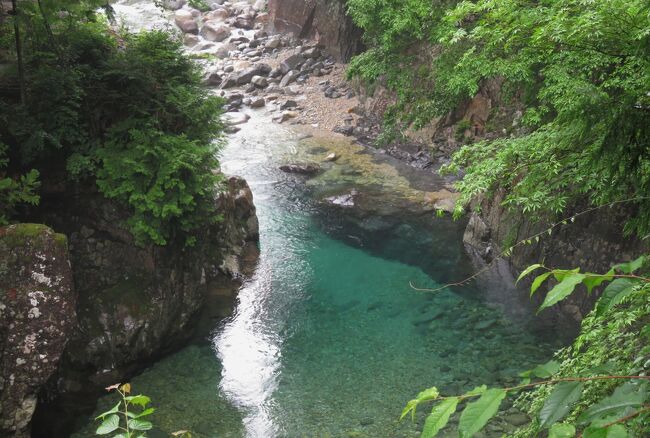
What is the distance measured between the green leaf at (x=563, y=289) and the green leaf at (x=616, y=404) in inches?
14.0

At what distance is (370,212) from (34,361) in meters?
11.0

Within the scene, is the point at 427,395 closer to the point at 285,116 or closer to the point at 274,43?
the point at 285,116

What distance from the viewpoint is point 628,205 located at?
937cm

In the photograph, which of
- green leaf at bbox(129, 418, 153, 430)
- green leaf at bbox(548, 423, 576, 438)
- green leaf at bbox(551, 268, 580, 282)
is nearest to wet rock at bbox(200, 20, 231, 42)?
green leaf at bbox(129, 418, 153, 430)

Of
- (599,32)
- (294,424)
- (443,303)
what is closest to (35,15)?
(294,424)

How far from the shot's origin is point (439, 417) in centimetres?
181

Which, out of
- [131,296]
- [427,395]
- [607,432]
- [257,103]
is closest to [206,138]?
[131,296]

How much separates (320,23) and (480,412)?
106ft

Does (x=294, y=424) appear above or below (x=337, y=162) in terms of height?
below

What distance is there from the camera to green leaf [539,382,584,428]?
164cm

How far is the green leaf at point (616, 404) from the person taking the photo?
1.61m

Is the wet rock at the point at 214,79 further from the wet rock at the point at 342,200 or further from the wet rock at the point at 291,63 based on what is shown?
the wet rock at the point at 342,200

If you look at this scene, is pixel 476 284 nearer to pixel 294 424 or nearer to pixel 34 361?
pixel 294 424

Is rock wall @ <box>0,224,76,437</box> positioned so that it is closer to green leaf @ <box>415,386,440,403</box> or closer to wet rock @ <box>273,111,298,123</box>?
green leaf @ <box>415,386,440,403</box>
